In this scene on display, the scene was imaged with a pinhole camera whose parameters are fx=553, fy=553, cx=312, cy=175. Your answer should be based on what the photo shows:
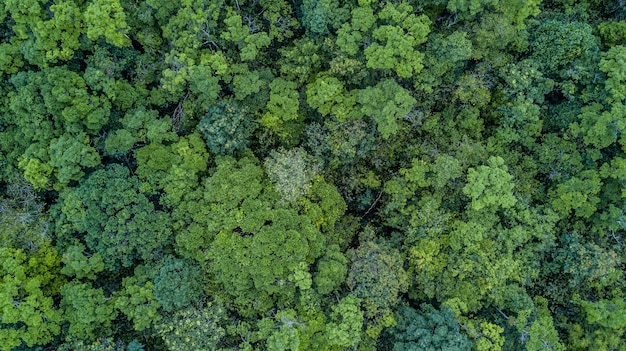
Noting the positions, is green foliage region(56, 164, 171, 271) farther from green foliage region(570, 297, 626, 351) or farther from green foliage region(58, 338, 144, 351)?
green foliage region(570, 297, 626, 351)

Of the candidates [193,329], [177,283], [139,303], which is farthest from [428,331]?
[139,303]

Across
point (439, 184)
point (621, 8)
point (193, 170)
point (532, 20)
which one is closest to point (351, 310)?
point (439, 184)

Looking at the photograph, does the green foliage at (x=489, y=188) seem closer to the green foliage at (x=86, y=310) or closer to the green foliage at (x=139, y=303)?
the green foliage at (x=139, y=303)

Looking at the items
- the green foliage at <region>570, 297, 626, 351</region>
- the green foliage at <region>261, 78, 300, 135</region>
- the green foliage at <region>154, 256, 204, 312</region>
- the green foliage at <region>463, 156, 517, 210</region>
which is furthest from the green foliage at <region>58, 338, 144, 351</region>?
the green foliage at <region>570, 297, 626, 351</region>

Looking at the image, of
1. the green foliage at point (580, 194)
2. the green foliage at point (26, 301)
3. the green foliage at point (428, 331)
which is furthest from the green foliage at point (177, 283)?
the green foliage at point (580, 194)

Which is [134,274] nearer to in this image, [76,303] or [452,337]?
[76,303]

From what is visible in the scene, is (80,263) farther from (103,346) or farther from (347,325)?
(347,325)
